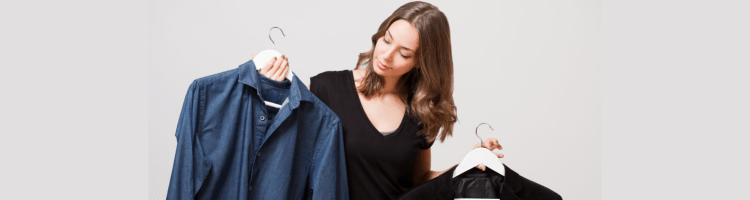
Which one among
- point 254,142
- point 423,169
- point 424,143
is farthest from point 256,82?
point 423,169

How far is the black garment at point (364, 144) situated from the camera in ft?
6.15

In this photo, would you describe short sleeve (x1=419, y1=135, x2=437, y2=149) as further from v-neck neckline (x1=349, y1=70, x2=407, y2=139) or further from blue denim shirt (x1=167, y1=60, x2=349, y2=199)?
blue denim shirt (x1=167, y1=60, x2=349, y2=199)

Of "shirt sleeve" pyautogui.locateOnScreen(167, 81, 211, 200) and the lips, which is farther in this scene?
the lips

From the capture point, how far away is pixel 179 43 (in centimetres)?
275

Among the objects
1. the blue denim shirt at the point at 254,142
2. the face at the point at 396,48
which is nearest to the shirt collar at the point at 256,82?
the blue denim shirt at the point at 254,142

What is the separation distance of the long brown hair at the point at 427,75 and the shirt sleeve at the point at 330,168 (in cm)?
29

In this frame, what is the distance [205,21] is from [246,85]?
1.20 metres

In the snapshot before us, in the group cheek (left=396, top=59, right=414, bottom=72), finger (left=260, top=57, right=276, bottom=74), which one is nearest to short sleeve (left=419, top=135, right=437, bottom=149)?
cheek (left=396, top=59, right=414, bottom=72)

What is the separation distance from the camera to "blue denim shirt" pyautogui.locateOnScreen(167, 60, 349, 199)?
166 centimetres

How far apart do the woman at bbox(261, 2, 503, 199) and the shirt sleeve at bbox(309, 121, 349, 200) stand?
0.07 metres

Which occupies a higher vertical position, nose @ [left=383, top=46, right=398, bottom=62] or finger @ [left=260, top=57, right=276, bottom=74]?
nose @ [left=383, top=46, right=398, bottom=62]

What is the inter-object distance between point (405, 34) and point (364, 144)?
0.47 meters

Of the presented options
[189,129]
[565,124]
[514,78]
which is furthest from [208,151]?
[565,124]

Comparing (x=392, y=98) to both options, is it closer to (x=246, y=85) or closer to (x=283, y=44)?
(x=246, y=85)
